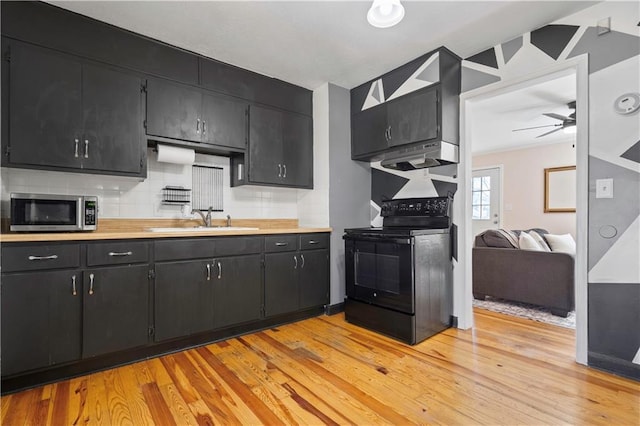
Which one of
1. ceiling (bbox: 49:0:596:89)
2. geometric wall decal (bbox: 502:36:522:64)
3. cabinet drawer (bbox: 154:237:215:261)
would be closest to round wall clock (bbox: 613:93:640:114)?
ceiling (bbox: 49:0:596:89)

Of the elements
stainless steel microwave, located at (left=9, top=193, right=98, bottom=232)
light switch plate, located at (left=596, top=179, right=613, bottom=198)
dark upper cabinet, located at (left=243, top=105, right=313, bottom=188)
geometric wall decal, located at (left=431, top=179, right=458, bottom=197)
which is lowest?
stainless steel microwave, located at (left=9, top=193, right=98, bottom=232)

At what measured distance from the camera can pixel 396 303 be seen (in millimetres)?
2664

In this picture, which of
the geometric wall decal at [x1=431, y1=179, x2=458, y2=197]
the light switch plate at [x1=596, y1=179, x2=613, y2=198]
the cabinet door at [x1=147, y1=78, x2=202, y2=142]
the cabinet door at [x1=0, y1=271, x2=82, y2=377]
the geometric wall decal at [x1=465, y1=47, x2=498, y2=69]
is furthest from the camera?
the geometric wall decal at [x1=431, y1=179, x2=458, y2=197]

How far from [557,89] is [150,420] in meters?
4.88

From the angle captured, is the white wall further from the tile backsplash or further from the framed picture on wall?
the tile backsplash

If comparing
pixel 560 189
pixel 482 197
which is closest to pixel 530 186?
pixel 560 189

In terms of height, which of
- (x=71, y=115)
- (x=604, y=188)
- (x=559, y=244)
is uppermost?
(x=71, y=115)

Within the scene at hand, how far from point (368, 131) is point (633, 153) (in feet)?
7.04

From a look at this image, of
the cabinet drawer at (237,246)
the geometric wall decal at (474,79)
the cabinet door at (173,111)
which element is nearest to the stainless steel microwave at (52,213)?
the cabinet door at (173,111)

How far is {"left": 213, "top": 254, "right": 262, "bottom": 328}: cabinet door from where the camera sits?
8.55ft

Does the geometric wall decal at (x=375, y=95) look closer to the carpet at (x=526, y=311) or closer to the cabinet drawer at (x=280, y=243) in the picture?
the cabinet drawer at (x=280, y=243)

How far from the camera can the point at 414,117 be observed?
3.02m

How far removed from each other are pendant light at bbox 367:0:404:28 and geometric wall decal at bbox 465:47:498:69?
1.36 m

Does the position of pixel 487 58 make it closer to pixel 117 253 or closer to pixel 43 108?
pixel 117 253
